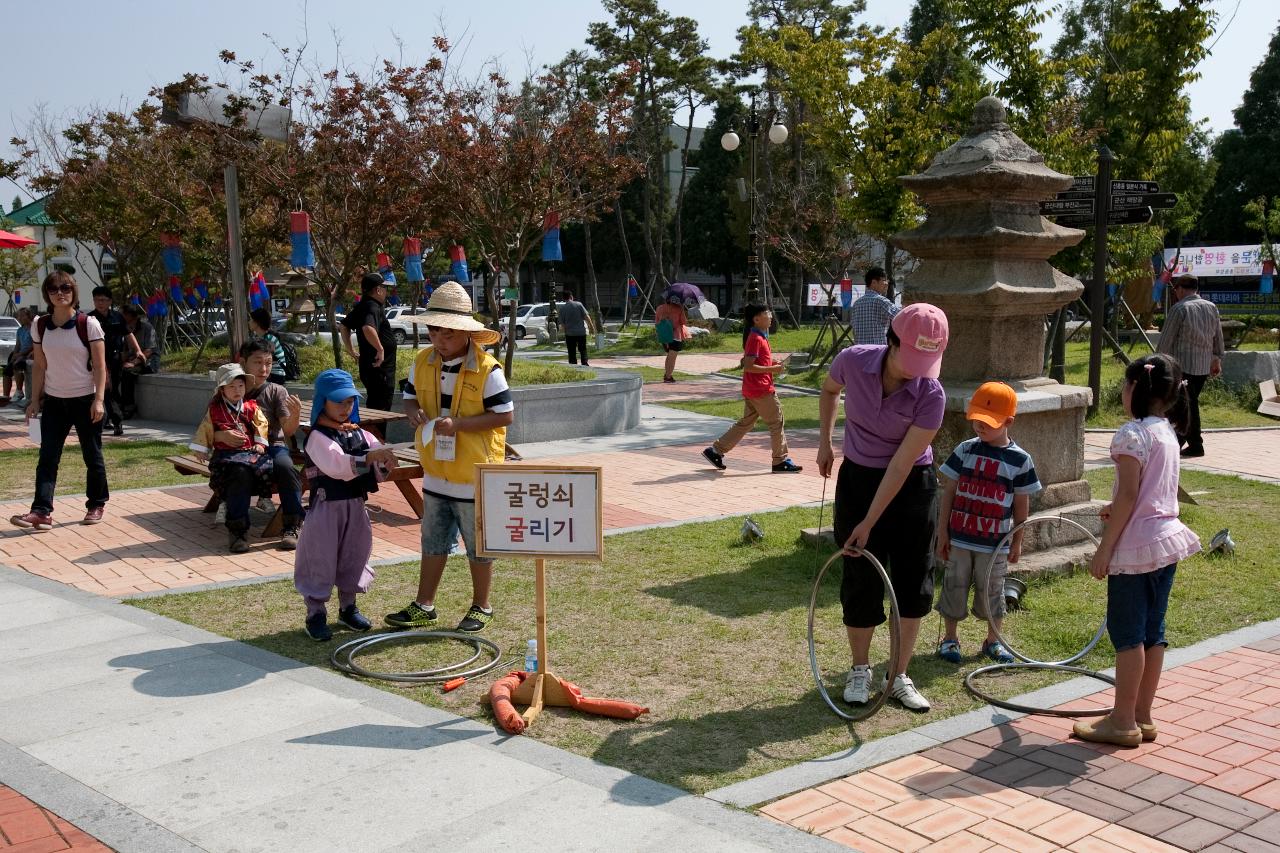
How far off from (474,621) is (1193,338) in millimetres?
9425

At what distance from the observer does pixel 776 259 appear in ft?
186

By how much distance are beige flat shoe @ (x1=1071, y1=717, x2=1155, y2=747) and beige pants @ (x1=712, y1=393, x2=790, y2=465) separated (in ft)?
22.1

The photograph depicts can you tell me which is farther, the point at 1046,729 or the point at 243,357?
the point at 243,357

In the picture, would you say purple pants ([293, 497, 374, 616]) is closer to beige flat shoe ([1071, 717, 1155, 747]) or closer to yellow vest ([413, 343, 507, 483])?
yellow vest ([413, 343, 507, 483])

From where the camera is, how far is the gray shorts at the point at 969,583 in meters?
5.85

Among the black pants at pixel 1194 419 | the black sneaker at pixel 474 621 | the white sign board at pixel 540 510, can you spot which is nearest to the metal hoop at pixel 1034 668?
the white sign board at pixel 540 510

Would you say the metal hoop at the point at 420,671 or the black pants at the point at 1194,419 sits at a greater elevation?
the black pants at the point at 1194,419

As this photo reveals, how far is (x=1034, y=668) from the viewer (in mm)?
5754

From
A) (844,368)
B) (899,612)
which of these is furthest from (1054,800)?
(844,368)

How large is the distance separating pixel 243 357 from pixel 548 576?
9.87ft

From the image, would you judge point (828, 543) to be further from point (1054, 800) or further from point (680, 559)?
point (1054, 800)

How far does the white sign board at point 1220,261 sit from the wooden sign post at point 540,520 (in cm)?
3553

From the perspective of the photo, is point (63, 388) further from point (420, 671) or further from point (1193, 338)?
point (1193, 338)

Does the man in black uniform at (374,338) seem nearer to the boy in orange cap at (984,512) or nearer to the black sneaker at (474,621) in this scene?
the black sneaker at (474,621)
